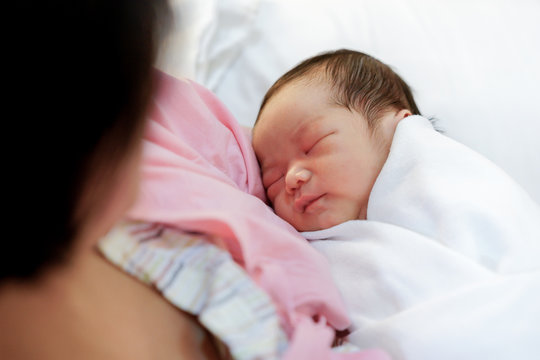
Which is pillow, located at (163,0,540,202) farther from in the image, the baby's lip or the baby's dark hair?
the baby's lip

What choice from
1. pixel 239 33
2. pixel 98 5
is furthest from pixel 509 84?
pixel 98 5

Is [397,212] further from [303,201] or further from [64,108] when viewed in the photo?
[64,108]

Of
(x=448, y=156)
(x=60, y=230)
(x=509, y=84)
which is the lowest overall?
(x=60, y=230)

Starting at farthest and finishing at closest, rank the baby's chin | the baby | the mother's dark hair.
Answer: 1. the baby's chin
2. the baby
3. the mother's dark hair

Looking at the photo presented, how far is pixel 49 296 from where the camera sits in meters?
0.52

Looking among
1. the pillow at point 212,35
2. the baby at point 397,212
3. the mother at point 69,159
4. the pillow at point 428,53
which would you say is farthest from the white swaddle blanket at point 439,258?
the pillow at point 212,35

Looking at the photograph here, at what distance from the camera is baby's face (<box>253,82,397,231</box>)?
955 millimetres

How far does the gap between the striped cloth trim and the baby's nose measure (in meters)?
0.31

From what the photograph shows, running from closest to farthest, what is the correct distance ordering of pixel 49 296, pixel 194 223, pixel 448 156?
1. pixel 49 296
2. pixel 194 223
3. pixel 448 156

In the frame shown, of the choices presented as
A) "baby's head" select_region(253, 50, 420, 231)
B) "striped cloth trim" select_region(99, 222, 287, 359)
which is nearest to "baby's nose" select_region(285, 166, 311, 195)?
"baby's head" select_region(253, 50, 420, 231)

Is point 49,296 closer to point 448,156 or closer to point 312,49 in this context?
point 448,156

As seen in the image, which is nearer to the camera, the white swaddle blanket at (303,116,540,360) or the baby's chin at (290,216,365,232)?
the white swaddle blanket at (303,116,540,360)

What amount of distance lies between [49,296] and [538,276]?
2.02 ft

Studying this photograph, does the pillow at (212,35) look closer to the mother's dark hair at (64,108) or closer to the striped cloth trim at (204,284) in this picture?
the striped cloth trim at (204,284)
